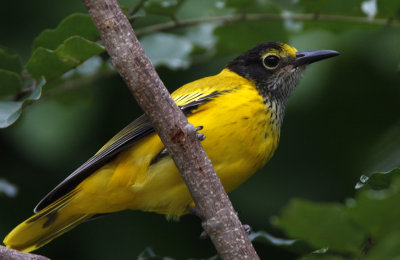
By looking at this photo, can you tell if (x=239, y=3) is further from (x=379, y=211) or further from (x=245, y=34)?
(x=379, y=211)

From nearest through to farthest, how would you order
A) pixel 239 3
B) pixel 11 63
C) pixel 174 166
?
pixel 11 63 < pixel 174 166 < pixel 239 3

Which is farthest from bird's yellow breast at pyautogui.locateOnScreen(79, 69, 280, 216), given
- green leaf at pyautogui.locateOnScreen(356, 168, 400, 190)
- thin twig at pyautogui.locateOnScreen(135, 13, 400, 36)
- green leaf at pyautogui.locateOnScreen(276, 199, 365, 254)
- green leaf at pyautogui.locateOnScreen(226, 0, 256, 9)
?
green leaf at pyautogui.locateOnScreen(276, 199, 365, 254)

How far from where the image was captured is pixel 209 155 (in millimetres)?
3443

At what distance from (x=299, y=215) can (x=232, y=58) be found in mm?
3249

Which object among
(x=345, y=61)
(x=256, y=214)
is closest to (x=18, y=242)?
(x=256, y=214)

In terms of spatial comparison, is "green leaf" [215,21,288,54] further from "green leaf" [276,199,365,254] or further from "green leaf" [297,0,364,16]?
"green leaf" [276,199,365,254]

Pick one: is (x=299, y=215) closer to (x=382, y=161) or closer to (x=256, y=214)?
(x=382, y=161)

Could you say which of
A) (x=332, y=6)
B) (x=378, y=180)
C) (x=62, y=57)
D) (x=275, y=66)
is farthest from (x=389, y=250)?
(x=275, y=66)

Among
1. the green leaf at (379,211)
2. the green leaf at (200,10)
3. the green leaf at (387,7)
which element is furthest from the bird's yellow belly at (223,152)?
the green leaf at (379,211)

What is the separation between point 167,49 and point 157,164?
82cm

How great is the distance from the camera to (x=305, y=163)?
14.5ft

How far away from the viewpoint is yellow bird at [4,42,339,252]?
3.50 m

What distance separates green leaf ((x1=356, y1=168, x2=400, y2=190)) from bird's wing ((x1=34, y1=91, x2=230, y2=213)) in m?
1.47

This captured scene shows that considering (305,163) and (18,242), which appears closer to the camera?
(18,242)
